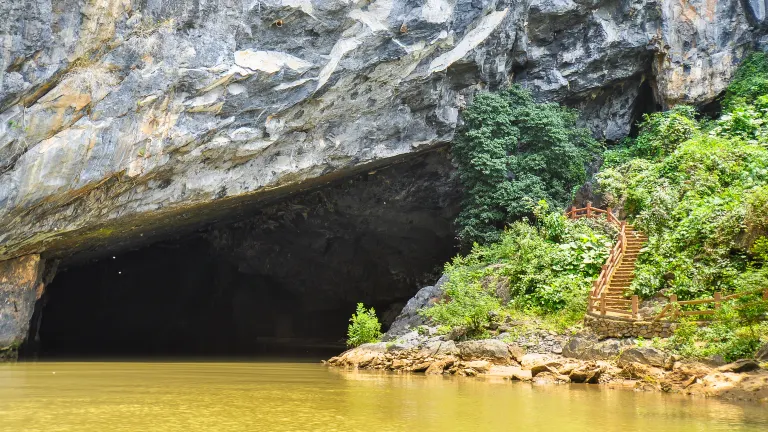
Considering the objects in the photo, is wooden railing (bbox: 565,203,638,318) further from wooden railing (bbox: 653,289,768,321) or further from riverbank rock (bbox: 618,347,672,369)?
riverbank rock (bbox: 618,347,672,369)

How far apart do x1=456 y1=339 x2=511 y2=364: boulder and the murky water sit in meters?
1.69

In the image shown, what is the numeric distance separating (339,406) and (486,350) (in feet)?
22.9

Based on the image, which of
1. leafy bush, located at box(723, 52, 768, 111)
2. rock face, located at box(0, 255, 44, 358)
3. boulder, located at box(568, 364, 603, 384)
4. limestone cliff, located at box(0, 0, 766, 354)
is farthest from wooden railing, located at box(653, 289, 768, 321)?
rock face, located at box(0, 255, 44, 358)

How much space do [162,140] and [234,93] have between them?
228 cm

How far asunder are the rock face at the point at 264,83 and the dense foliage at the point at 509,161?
2.91ft

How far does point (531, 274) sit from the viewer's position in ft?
64.3

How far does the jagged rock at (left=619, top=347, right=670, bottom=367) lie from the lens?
43.4 feet

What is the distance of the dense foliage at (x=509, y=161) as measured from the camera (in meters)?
24.5

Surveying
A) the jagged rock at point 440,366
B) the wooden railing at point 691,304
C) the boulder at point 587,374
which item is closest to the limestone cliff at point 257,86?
the jagged rock at point 440,366

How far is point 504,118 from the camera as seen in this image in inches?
982

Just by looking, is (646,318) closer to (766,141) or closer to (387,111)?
(766,141)

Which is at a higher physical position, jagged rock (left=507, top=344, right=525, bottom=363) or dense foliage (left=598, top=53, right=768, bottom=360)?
dense foliage (left=598, top=53, right=768, bottom=360)

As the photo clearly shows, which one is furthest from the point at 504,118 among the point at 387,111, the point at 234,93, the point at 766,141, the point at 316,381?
the point at 316,381

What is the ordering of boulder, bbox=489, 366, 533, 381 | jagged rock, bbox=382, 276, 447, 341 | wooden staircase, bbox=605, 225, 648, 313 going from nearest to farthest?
boulder, bbox=489, 366, 533, 381 → wooden staircase, bbox=605, 225, 648, 313 → jagged rock, bbox=382, 276, 447, 341
